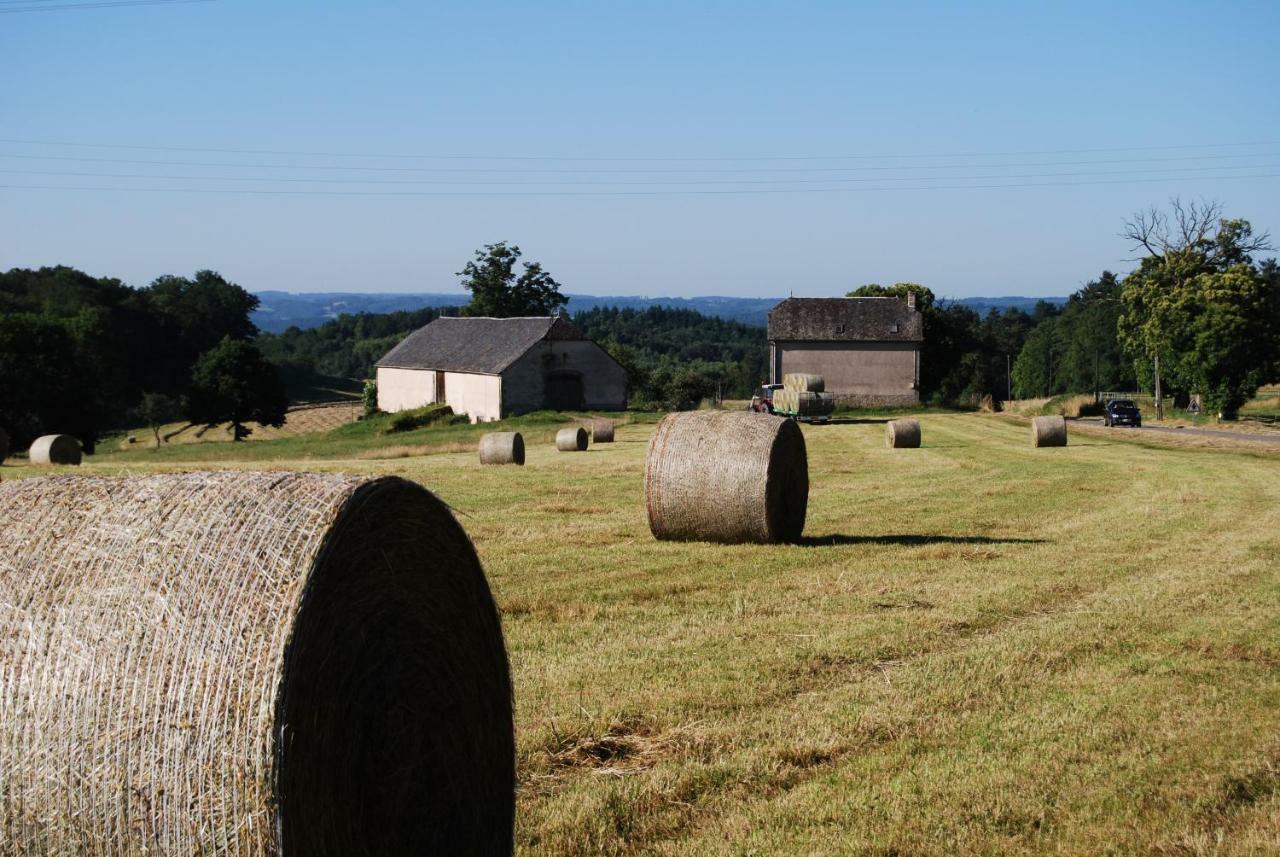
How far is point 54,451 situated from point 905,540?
2411 cm

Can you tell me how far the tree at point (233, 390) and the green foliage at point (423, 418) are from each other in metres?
18.1

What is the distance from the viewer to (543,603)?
1309 cm

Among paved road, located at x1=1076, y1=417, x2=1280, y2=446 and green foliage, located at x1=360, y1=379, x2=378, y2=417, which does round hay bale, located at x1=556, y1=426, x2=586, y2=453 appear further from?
green foliage, located at x1=360, y1=379, x2=378, y2=417

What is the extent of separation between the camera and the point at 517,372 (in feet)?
224

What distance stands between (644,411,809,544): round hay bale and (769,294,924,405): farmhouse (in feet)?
191

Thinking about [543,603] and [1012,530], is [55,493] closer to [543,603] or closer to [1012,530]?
[543,603]

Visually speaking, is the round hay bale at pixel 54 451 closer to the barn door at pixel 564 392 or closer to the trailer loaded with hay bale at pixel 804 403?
the trailer loaded with hay bale at pixel 804 403

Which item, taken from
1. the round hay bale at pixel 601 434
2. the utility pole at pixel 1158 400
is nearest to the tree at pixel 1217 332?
the utility pole at pixel 1158 400

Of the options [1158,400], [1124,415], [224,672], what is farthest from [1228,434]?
[224,672]

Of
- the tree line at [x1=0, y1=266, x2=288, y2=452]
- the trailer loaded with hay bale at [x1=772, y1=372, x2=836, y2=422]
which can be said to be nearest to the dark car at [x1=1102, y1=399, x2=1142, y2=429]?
the trailer loaded with hay bale at [x1=772, y1=372, x2=836, y2=422]

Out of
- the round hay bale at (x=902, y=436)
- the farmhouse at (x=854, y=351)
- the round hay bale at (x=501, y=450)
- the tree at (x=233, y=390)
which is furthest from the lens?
the tree at (x=233, y=390)

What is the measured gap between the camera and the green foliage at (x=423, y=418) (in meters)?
65.1

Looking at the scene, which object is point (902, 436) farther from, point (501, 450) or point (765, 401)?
point (765, 401)

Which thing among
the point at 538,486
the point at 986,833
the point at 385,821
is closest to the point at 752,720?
the point at 986,833
